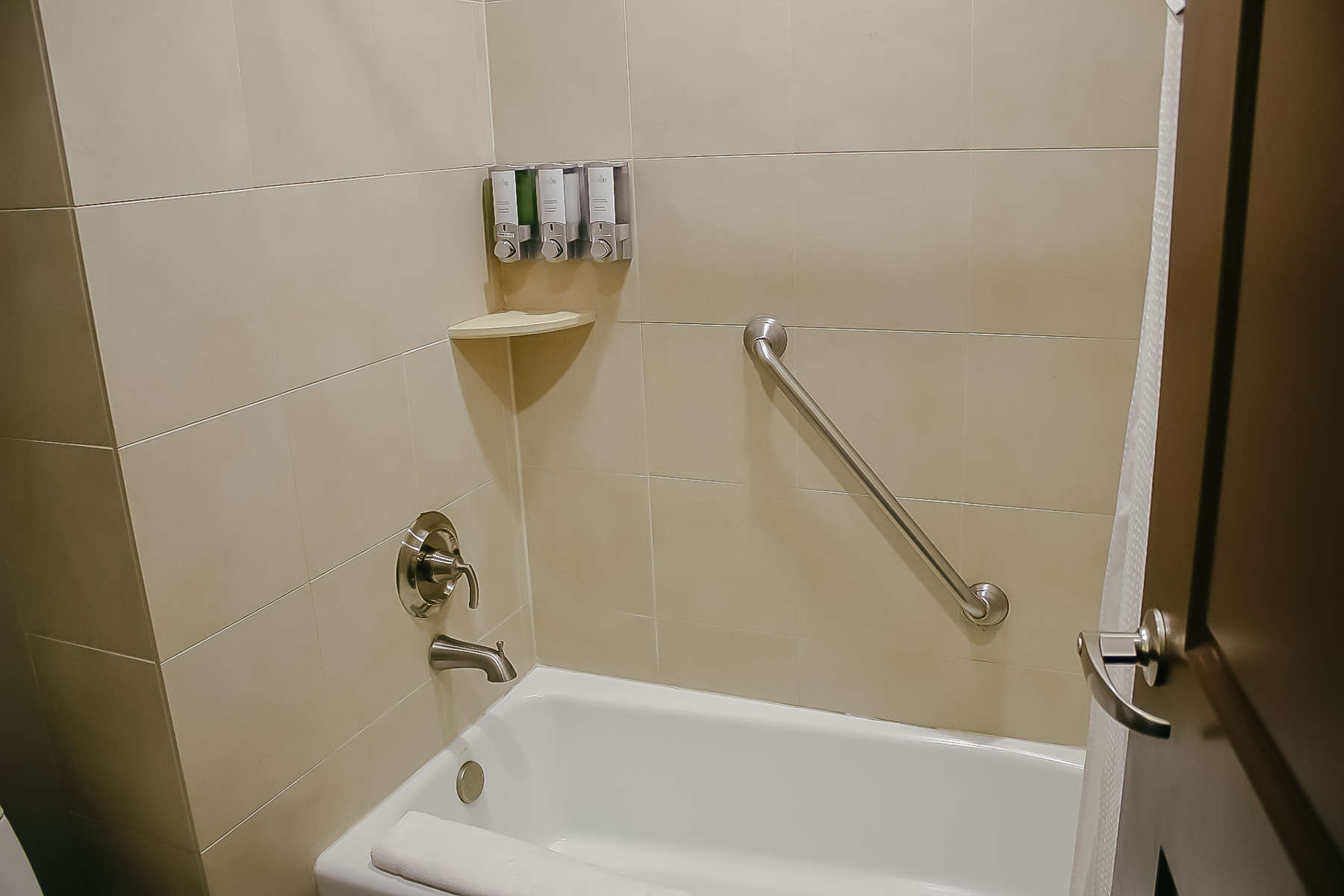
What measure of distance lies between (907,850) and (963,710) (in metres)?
0.29

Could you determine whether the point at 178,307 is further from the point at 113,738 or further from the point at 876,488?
the point at 876,488

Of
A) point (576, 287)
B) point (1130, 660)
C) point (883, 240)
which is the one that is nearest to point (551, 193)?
point (576, 287)

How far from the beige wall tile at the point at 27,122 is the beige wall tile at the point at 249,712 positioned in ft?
1.97

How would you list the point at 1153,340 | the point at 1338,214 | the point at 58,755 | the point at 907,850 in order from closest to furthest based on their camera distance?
the point at 1338,214, the point at 1153,340, the point at 58,755, the point at 907,850

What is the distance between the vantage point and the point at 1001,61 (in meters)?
1.59

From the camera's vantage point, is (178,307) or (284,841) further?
(284,841)

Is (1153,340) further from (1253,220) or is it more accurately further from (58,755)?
(58,755)

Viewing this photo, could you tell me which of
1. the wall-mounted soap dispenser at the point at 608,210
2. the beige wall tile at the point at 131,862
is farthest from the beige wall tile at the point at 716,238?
the beige wall tile at the point at 131,862

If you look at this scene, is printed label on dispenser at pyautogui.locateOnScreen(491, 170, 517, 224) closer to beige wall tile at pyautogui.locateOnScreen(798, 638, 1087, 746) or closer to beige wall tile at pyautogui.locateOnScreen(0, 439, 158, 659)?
beige wall tile at pyautogui.locateOnScreen(0, 439, 158, 659)

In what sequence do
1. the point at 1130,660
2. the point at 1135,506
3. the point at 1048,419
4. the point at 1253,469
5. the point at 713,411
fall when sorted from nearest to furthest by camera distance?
1. the point at 1253,469
2. the point at 1130,660
3. the point at 1135,506
4. the point at 1048,419
5. the point at 713,411

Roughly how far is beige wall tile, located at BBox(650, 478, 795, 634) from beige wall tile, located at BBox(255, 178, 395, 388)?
0.62m

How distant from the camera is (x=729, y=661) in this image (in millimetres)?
2061

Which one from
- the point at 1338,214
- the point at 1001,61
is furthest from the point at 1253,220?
the point at 1001,61

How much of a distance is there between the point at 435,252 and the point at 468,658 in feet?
2.36
